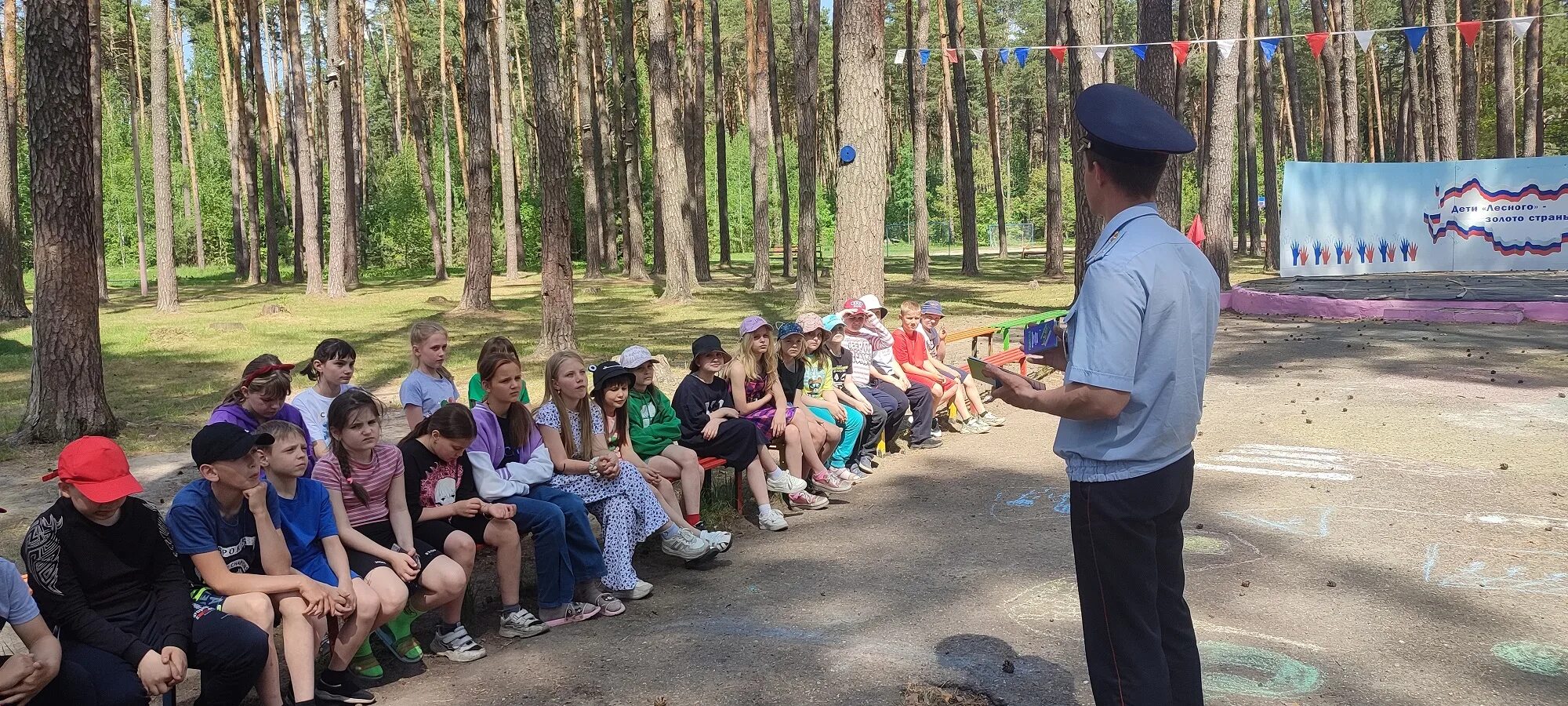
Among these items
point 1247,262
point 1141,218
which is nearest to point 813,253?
point 1141,218

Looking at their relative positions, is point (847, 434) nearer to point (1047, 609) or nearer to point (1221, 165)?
point (1047, 609)

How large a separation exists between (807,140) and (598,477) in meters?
17.9

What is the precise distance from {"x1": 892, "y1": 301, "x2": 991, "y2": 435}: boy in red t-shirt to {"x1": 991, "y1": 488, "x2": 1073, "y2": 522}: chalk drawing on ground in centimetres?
219

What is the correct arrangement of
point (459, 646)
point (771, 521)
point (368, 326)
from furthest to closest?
point (368, 326)
point (771, 521)
point (459, 646)

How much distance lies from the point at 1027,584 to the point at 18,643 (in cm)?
455

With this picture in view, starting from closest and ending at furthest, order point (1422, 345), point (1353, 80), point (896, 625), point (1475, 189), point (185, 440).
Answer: point (896, 625) < point (185, 440) < point (1422, 345) < point (1475, 189) < point (1353, 80)

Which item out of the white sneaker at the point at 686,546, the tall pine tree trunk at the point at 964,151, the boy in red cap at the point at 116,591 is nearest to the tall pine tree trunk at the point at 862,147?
the white sneaker at the point at 686,546

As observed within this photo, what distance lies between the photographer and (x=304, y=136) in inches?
1043

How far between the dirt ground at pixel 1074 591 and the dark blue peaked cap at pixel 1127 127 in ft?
6.85

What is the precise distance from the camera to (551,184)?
49.0ft

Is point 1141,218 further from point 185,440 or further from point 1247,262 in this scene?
point 1247,262

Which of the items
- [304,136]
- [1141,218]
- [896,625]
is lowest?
[896,625]

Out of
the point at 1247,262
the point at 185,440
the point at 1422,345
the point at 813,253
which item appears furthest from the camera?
the point at 1247,262

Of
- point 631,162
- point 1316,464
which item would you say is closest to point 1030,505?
point 1316,464
